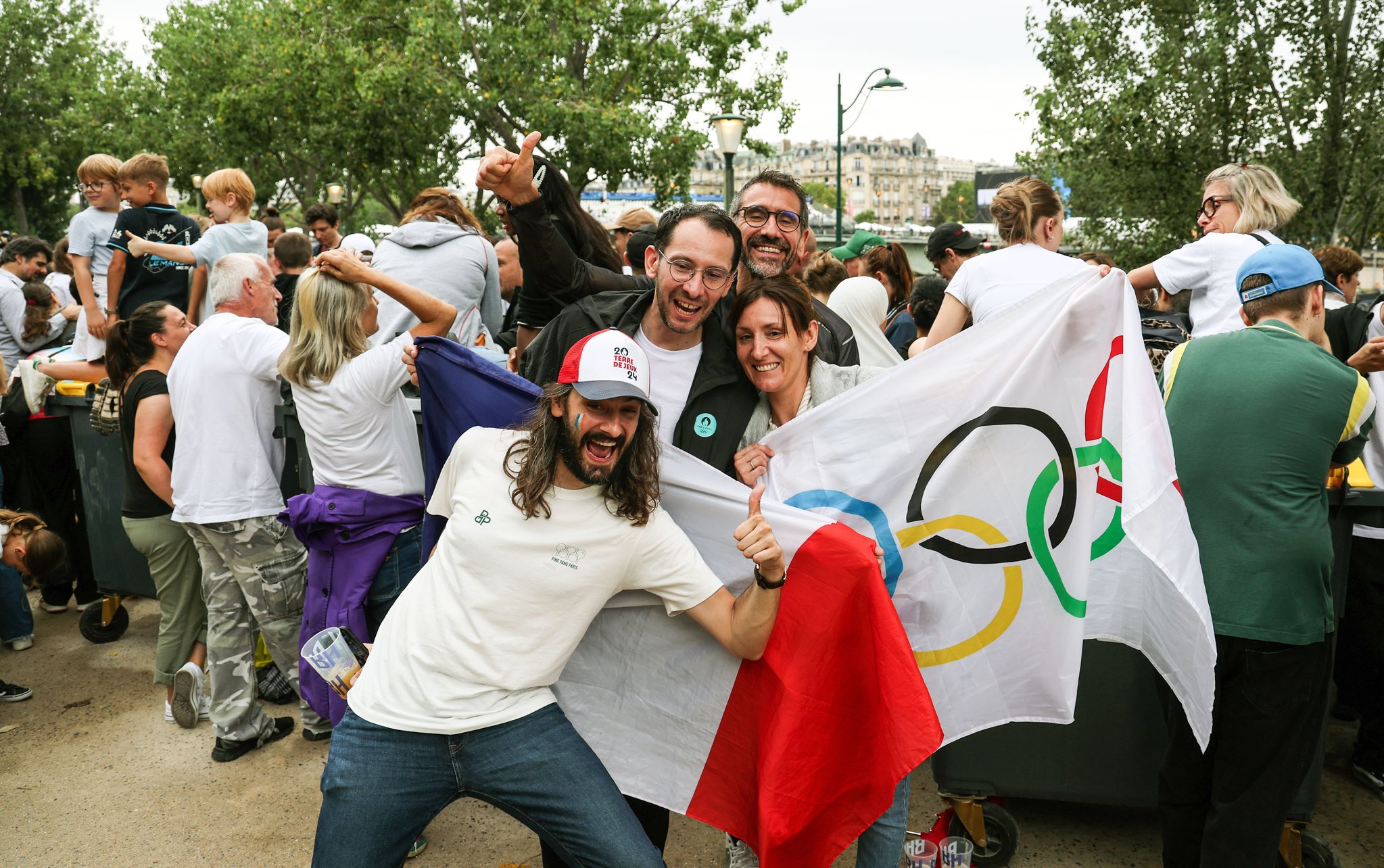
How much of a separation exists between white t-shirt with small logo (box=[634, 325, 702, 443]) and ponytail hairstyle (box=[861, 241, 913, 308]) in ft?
12.7

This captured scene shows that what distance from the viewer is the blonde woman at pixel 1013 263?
414 cm

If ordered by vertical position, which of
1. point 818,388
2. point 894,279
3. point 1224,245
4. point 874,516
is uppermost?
point 1224,245

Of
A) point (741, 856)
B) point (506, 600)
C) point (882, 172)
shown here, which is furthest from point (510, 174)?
point (882, 172)

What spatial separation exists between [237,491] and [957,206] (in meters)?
122

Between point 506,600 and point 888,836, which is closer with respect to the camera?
point 506,600

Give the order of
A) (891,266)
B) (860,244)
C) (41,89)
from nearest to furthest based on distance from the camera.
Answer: (891,266) < (860,244) < (41,89)

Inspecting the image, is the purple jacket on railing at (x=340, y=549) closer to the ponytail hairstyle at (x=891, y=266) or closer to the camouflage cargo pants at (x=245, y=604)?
the camouflage cargo pants at (x=245, y=604)

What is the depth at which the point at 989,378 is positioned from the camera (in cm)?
293

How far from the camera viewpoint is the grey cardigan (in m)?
3.07

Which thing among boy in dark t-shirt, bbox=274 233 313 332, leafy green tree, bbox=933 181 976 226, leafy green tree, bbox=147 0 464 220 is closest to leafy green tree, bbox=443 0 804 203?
leafy green tree, bbox=147 0 464 220

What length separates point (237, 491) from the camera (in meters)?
4.51

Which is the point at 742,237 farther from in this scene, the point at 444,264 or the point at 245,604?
the point at 245,604

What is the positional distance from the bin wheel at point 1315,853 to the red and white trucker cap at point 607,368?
268 centimetres

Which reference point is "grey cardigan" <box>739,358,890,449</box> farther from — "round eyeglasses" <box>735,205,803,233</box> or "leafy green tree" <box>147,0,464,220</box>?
"leafy green tree" <box>147,0,464,220</box>
